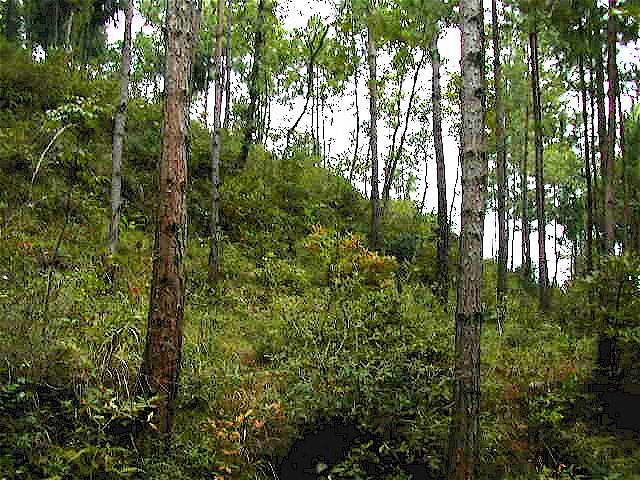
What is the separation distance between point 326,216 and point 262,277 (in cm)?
459

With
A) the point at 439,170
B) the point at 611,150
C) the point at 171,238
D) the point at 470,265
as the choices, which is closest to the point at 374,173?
the point at 439,170

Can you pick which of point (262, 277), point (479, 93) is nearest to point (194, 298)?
point (262, 277)

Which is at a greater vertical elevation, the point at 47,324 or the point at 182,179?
the point at 182,179

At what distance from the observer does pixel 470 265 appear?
193 inches

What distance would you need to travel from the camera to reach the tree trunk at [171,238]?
5023 millimetres

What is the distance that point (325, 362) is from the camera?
6090mm

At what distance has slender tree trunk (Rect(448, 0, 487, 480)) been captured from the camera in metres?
4.71

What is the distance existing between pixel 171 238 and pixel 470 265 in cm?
267

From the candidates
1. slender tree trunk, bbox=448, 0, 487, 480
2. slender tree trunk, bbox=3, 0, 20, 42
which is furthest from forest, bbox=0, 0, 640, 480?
slender tree trunk, bbox=3, 0, 20, 42

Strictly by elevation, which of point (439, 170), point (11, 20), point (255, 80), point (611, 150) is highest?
point (11, 20)

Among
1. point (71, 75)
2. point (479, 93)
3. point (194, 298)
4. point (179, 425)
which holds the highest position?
point (71, 75)

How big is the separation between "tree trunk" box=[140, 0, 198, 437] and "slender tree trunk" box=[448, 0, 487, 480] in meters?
2.49

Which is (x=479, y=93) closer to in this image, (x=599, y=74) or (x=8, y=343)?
(x=8, y=343)

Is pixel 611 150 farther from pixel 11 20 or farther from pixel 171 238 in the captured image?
pixel 11 20
